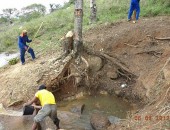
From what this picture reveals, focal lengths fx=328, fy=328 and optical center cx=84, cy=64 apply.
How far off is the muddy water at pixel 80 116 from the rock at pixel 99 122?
24 cm

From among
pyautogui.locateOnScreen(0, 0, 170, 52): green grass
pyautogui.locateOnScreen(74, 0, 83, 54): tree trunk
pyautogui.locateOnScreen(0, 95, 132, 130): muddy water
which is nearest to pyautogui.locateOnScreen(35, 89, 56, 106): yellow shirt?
pyautogui.locateOnScreen(0, 95, 132, 130): muddy water

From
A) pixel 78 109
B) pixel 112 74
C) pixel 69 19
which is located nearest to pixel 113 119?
pixel 78 109

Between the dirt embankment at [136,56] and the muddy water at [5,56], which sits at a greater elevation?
the dirt embankment at [136,56]

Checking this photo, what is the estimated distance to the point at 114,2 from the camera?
20891 millimetres

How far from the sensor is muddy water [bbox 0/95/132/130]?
30.9 feet

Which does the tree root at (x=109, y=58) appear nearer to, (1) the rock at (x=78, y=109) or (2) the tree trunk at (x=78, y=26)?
(2) the tree trunk at (x=78, y=26)

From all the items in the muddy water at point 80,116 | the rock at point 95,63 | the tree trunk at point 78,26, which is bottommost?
the muddy water at point 80,116

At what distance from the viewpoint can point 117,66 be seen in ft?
39.3

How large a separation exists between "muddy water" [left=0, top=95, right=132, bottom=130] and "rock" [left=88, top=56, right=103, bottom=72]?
42.1 inches

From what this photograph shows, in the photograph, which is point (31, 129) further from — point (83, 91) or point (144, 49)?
point (144, 49)

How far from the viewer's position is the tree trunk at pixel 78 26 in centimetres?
1138
